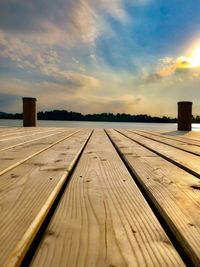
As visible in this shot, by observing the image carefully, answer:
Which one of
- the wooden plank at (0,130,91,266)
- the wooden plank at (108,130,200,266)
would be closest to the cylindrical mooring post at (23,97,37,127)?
the wooden plank at (0,130,91,266)

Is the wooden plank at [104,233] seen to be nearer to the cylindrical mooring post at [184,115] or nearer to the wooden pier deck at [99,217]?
the wooden pier deck at [99,217]

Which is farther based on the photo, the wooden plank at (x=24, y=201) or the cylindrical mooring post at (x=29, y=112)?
the cylindrical mooring post at (x=29, y=112)

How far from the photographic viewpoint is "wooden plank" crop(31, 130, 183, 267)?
0.71 metres

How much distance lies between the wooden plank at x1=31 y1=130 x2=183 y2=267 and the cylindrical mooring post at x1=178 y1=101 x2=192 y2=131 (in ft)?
23.7

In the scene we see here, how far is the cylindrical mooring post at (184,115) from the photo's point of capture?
8.16 m

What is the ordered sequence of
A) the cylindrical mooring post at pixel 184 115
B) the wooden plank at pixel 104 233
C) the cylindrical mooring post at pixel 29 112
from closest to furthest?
the wooden plank at pixel 104 233 < the cylindrical mooring post at pixel 184 115 < the cylindrical mooring post at pixel 29 112

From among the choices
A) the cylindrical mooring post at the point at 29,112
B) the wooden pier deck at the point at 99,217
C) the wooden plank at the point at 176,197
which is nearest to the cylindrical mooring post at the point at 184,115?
the cylindrical mooring post at the point at 29,112

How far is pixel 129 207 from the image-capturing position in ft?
3.58

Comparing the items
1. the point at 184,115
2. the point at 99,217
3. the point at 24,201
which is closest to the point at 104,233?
the point at 99,217

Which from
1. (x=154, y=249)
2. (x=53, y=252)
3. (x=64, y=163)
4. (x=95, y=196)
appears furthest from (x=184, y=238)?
(x=64, y=163)

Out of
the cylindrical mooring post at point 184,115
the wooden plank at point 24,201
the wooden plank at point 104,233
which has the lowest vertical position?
the wooden plank at point 104,233

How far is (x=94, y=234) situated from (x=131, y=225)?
0.14 metres

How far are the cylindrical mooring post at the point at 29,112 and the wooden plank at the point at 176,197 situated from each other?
7646mm

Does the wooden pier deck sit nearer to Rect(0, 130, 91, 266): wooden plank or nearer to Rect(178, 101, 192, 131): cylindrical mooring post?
Rect(0, 130, 91, 266): wooden plank
